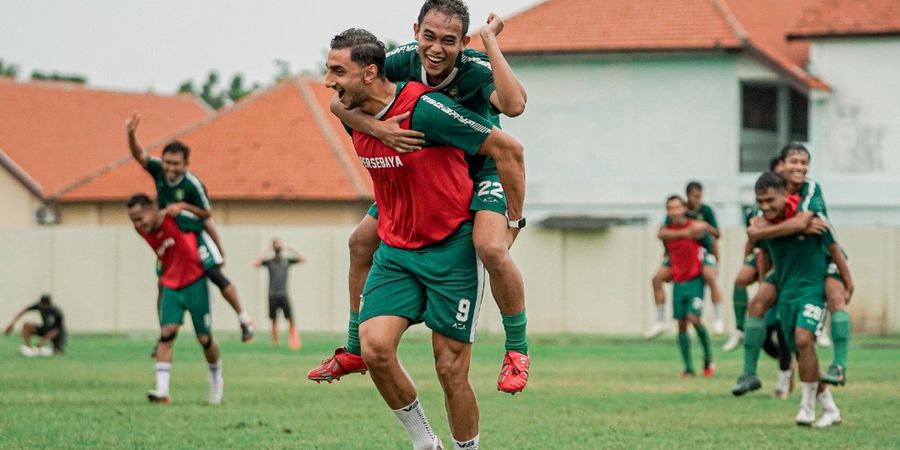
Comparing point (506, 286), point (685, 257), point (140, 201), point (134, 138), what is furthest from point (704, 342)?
point (506, 286)

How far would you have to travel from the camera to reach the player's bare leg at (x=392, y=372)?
9.28m

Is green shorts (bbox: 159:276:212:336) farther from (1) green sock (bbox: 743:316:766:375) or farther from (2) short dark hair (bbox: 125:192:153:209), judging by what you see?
(1) green sock (bbox: 743:316:766:375)

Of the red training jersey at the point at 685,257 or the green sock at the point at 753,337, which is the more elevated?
the red training jersey at the point at 685,257

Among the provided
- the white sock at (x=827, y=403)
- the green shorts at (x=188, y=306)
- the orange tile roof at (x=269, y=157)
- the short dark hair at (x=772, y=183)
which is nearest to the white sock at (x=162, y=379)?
the green shorts at (x=188, y=306)

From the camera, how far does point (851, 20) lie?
138ft

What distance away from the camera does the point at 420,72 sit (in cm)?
953

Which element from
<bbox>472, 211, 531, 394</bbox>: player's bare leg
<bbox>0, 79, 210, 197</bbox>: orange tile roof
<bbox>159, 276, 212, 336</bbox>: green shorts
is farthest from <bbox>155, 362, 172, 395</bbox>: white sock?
<bbox>0, 79, 210, 197</bbox>: orange tile roof

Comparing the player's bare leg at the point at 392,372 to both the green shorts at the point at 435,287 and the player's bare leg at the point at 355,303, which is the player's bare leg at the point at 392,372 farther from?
the player's bare leg at the point at 355,303

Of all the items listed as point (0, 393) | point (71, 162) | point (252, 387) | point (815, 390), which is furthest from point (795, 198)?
point (71, 162)

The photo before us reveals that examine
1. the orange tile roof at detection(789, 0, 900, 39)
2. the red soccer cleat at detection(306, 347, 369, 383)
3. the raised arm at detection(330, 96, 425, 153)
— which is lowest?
the red soccer cleat at detection(306, 347, 369, 383)

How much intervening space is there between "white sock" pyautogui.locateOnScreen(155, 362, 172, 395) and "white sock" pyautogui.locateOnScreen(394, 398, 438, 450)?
663 cm

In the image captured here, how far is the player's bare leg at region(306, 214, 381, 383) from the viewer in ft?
32.6

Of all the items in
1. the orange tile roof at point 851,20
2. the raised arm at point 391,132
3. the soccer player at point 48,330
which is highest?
the orange tile roof at point 851,20

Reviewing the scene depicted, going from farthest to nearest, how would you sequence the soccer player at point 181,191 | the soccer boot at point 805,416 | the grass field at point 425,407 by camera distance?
the soccer player at point 181,191
the soccer boot at point 805,416
the grass field at point 425,407
